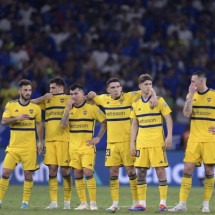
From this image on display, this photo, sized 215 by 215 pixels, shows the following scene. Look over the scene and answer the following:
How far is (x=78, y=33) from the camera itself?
30.8 metres

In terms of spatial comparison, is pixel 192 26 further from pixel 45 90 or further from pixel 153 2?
pixel 45 90

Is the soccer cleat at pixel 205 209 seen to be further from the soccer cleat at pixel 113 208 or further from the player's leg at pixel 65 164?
the player's leg at pixel 65 164

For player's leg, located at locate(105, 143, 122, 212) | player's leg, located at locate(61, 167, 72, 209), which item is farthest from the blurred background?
player's leg, located at locate(105, 143, 122, 212)

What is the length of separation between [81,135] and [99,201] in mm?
2604

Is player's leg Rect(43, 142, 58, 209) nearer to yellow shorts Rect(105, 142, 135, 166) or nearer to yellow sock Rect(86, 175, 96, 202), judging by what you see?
yellow sock Rect(86, 175, 96, 202)

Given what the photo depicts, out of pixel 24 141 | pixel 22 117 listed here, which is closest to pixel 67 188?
pixel 24 141

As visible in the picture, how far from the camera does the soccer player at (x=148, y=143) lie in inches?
706

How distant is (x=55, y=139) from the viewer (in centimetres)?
1914

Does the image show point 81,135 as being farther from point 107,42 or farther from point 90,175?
point 107,42

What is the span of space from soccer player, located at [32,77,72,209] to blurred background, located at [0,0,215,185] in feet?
27.8

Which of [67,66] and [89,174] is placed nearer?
[89,174]

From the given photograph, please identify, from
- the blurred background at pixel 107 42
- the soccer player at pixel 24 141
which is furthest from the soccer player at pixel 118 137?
the blurred background at pixel 107 42

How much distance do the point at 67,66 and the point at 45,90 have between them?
2.40 metres

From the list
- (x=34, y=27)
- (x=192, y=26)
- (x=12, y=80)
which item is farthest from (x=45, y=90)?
(x=192, y=26)
